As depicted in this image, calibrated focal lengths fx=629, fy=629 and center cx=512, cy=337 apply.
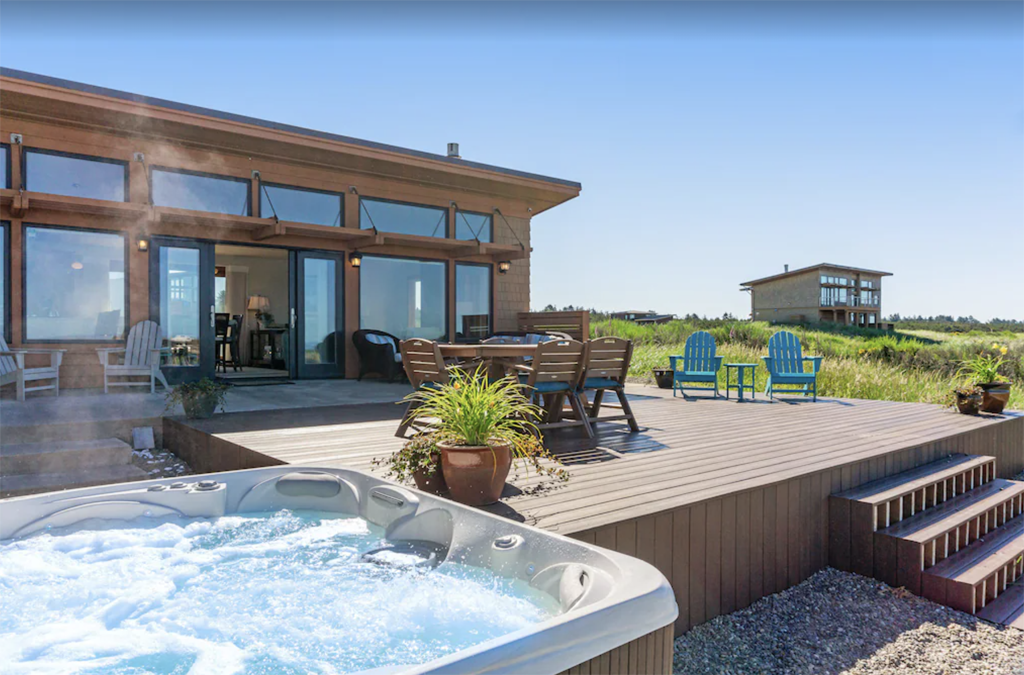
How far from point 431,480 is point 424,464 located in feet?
0.33

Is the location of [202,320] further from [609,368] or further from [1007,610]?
[1007,610]

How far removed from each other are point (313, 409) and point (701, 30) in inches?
180

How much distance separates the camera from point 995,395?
577 cm

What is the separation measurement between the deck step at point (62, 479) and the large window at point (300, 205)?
4.50 meters

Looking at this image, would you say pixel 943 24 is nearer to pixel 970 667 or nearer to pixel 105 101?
pixel 970 667

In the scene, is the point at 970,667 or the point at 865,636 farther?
the point at 865,636

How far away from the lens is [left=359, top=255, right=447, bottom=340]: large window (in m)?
9.33

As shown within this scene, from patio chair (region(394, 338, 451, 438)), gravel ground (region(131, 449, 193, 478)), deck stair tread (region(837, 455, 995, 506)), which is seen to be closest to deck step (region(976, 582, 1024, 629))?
deck stair tread (region(837, 455, 995, 506))

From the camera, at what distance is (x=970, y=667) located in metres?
2.51

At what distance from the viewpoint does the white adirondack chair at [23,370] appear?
5.96 m

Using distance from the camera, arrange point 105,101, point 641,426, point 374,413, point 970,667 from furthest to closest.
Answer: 1. point 105,101
2. point 374,413
3. point 641,426
4. point 970,667

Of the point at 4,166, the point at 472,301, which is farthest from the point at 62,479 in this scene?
the point at 472,301

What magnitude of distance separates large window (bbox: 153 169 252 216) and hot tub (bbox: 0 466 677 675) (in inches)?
222

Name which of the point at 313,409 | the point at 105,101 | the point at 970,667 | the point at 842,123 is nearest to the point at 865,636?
the point at 970,667
